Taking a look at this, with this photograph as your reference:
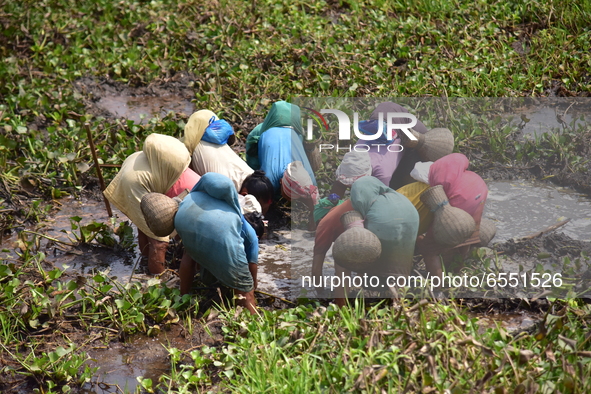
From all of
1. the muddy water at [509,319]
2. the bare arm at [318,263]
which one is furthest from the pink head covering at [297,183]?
the muddy water at [509,319]

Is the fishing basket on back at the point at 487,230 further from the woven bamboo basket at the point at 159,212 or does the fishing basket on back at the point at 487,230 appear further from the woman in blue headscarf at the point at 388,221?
the woven bamboo basket at the point at 159,212

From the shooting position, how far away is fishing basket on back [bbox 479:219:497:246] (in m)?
3.97

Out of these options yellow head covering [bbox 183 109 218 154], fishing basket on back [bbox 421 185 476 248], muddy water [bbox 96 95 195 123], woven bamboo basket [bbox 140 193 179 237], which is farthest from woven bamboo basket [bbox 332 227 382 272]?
muddy water [bbox 96 95 195 123]

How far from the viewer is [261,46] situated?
766cm

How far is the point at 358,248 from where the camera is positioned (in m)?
3.81

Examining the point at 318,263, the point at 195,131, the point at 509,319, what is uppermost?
the point at 195,131

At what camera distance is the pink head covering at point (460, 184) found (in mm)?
3883

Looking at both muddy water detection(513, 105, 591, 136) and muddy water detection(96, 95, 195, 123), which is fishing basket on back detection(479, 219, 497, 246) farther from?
muddy water detection(96, 95, 195, 123)

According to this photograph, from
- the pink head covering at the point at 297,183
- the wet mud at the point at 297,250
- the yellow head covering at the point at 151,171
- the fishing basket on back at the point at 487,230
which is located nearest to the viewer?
the fishing basket on back at the point at 487,230

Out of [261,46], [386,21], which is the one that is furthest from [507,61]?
[261,46]

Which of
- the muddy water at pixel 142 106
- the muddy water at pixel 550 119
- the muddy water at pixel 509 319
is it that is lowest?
the muddy water at pixel 509 319

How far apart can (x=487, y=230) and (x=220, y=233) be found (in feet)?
5.03

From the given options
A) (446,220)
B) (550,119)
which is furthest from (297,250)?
(550,119)

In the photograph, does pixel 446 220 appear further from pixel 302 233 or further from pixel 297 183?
pixel 302 233
